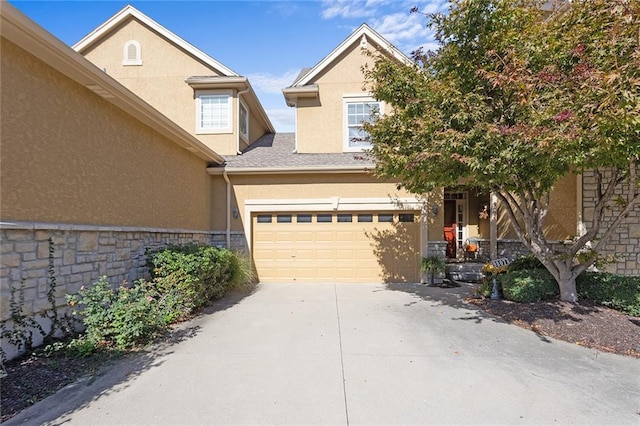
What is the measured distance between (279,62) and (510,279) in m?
8.36

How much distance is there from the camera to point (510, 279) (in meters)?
7.30

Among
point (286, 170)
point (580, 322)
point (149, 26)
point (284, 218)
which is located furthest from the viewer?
point (149, 26)

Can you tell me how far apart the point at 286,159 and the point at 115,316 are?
7232 millimetres

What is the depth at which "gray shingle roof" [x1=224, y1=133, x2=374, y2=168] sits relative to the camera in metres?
10.2

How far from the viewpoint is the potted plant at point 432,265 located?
973 centimetres

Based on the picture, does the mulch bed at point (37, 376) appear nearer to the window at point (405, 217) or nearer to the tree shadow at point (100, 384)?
the tree shadow at point (100, 384)

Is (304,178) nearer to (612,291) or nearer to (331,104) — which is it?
(331,104)

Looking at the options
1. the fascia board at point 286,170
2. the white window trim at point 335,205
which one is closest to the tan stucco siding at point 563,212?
the white window trim at point 335,205

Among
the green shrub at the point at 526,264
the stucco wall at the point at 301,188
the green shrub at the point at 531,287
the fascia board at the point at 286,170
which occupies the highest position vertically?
the fascia board at the point at 286,170

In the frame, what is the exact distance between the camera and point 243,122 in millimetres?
12547

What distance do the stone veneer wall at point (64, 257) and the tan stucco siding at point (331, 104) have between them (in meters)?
6.37

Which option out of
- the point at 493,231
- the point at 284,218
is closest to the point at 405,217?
the point at 493,231

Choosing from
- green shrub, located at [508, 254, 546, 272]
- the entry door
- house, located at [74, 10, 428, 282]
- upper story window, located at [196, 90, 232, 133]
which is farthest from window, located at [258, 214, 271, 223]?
the entry door

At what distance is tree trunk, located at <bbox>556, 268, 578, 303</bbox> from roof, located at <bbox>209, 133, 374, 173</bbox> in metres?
5.35
